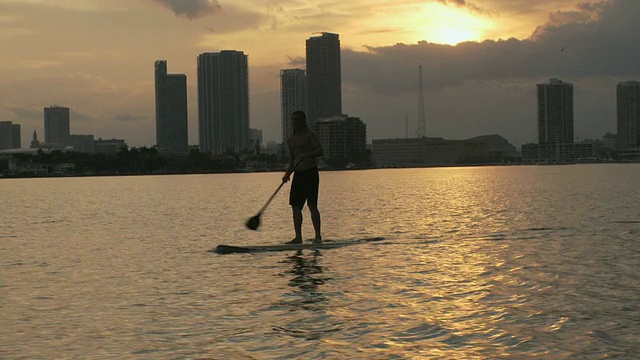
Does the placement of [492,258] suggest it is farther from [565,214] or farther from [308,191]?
[565,214]

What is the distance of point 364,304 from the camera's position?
1084 centimetres

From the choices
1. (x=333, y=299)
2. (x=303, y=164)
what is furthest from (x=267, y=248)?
A: (x=333, y=299)

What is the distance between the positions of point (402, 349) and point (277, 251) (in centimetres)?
971

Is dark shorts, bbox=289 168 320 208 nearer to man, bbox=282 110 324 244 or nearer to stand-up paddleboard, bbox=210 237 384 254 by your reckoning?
man, bbox=282 110 324 244

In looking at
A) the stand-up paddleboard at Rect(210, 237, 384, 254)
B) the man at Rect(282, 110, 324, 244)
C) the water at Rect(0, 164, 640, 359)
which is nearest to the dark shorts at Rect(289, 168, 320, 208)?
the man at Rect(282, 110, 324, 244)

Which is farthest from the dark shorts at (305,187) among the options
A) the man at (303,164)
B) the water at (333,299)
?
the water at (333,299)

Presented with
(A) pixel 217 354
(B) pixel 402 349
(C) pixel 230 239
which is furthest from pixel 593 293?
(C) pixel 230 239

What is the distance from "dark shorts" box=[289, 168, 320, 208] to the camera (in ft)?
57.7

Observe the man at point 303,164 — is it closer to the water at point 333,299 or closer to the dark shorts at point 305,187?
the dark shorts at point 305,187

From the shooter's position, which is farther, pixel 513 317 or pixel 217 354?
pixel 513 317

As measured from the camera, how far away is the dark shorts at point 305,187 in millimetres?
17578

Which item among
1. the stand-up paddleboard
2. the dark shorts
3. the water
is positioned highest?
the dark shorts

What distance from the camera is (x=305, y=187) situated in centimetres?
1762

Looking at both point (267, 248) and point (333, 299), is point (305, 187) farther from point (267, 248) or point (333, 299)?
point (333, 299)
